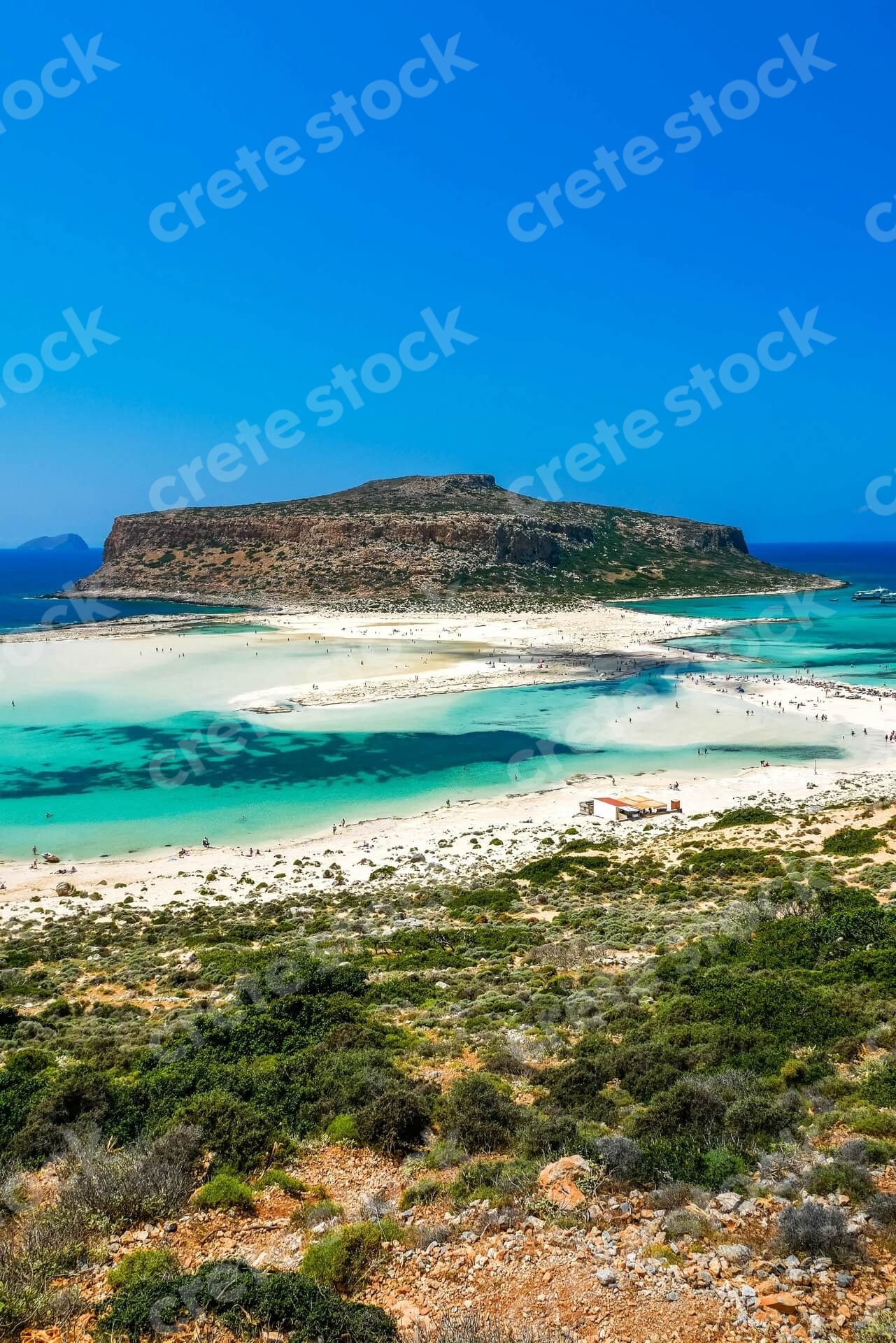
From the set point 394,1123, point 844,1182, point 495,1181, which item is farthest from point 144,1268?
point 844,1182

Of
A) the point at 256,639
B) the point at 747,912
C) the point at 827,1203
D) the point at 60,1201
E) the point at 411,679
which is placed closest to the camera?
the point at 827,1203

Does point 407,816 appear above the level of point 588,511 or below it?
below

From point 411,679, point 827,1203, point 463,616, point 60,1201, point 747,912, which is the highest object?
point 463,616

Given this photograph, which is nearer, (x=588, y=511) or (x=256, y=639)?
(x=256, y=639)

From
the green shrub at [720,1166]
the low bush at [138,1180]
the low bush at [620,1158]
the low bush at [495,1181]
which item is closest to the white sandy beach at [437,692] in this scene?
the low bush at [138,1180]

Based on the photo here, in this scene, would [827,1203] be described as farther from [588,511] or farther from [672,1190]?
[588,511]

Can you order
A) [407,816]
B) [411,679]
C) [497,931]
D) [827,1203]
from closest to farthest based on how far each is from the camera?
[827,1203] < [497,931] < [407,816] < [411,679]

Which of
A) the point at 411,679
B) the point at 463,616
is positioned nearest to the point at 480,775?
the point at 411,679
